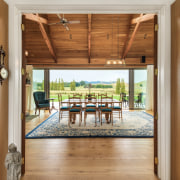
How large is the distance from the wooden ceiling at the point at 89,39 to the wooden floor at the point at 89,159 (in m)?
4.10

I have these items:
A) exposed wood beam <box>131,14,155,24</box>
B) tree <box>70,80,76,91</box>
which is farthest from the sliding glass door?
tree <box>70,80,76,91</box>

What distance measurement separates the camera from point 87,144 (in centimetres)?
281

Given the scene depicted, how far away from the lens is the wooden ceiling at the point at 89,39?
17.0 feet

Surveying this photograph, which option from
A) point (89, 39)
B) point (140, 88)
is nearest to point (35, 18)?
point (89, 39)

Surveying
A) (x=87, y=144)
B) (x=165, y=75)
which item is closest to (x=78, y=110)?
(x=87, y=144)

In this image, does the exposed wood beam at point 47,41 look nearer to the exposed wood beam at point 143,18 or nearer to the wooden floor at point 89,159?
the exposed wood beam at point 143,18

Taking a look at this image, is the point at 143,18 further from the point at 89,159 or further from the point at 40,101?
the point at 40,101

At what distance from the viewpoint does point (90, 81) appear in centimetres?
741

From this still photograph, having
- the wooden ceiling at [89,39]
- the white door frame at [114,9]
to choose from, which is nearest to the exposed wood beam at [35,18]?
the wooden ceiling at [89,39]

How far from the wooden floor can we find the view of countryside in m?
4.51

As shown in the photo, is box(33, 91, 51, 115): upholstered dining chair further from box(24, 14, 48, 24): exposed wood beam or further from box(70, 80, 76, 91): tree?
box(24, 14, 48, 24): exposed wood beam

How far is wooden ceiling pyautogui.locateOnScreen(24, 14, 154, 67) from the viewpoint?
5.18m

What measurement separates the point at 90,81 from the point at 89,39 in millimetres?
2451

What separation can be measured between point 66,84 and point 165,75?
6267 mm
